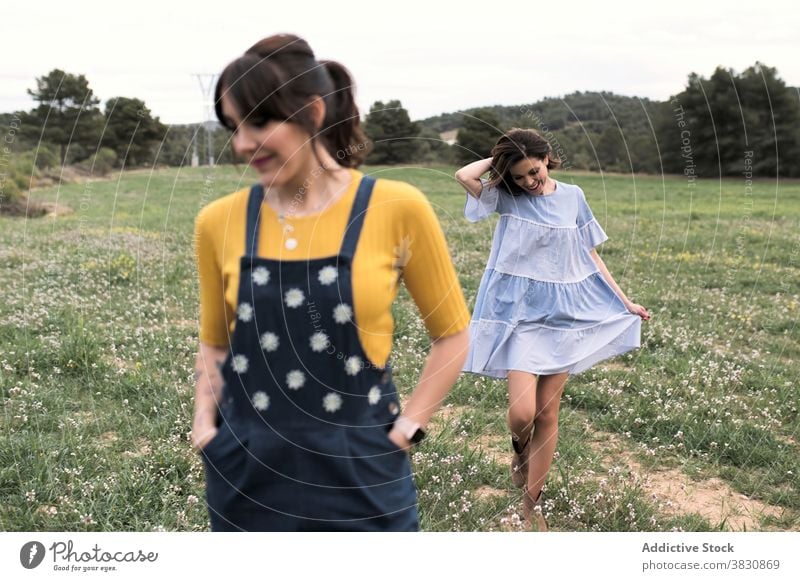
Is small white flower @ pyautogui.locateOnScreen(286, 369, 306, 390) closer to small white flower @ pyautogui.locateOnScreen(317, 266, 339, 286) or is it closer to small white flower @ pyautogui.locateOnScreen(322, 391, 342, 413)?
small white flower @ pyautogui.locateOnScreen(322, 391, 342, 413)

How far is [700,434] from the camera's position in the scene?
480 centimetres

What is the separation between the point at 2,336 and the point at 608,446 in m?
4.18

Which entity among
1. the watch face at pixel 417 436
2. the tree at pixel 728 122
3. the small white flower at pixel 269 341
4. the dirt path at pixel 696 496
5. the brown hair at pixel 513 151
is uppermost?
the tree at pixel 728 122

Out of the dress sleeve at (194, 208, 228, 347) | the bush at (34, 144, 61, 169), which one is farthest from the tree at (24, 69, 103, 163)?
the dress sleeve at (194, 208, 228, 347)

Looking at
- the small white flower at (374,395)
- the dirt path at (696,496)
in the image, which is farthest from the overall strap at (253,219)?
the dirt path at (696,496)

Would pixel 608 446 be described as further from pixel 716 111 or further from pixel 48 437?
pixel 48 437

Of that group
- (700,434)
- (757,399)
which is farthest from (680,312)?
(700,434)

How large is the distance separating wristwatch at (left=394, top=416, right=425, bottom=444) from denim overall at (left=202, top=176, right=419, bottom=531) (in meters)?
0.03

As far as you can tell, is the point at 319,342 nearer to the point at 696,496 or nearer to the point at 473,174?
the point at 473,174

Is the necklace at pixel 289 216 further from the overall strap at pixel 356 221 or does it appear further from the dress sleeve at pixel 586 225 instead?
the dress sleeve at pixel 586 225

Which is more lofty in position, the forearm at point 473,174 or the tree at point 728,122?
the tree at point 728,122

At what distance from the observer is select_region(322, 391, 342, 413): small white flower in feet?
7.01

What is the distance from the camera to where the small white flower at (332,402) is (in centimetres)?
214

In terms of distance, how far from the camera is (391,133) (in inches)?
113
